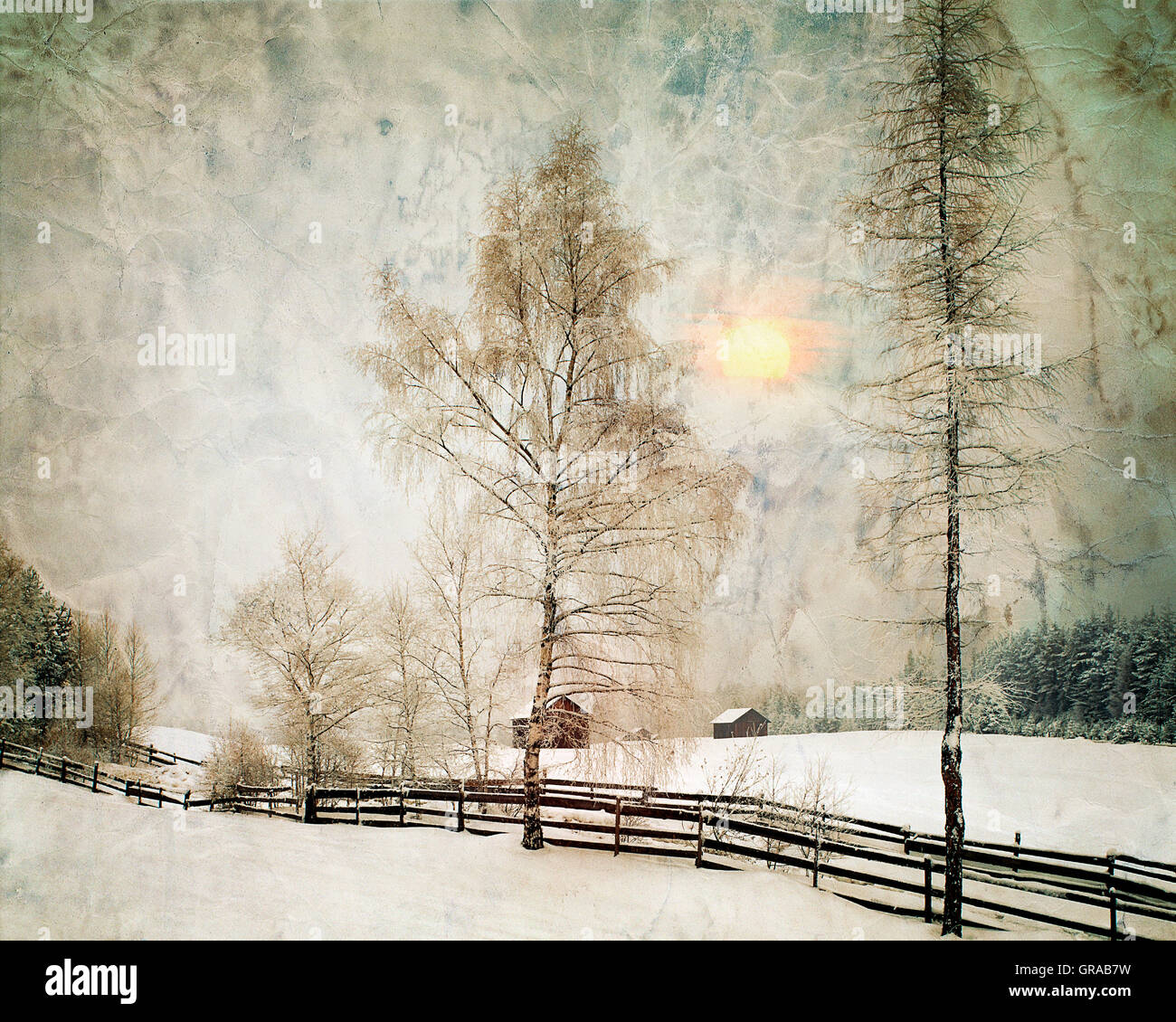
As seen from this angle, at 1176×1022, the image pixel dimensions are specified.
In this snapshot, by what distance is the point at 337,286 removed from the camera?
526 centimetres

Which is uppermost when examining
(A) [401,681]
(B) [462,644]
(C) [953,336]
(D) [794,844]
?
(C) [953,336]

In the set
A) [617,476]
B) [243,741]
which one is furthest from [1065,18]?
[243,741]

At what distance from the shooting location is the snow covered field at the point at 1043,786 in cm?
448

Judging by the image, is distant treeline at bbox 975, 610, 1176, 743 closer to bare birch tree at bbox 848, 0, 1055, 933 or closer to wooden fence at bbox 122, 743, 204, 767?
bare birch tree at bbox 848, 0, 1055, 933

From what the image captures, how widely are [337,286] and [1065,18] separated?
20.6 feet

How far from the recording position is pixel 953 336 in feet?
13.5

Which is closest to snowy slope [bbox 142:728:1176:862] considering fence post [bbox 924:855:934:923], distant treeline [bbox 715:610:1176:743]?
distant treeline [bbox 715:610:1176:743]

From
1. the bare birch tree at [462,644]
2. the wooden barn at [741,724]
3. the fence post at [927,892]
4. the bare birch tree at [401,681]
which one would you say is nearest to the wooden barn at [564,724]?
the bare birch tree at [462,644]

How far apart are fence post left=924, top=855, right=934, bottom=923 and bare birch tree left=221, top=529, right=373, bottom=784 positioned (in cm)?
471

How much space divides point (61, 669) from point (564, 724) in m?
4.23

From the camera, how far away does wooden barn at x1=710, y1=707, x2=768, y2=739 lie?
4.61m

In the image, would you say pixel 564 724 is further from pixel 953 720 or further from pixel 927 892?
pixel 927 892

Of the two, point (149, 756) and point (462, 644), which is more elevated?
point (462, 644)

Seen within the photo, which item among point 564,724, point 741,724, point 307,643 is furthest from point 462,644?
point 741,724
